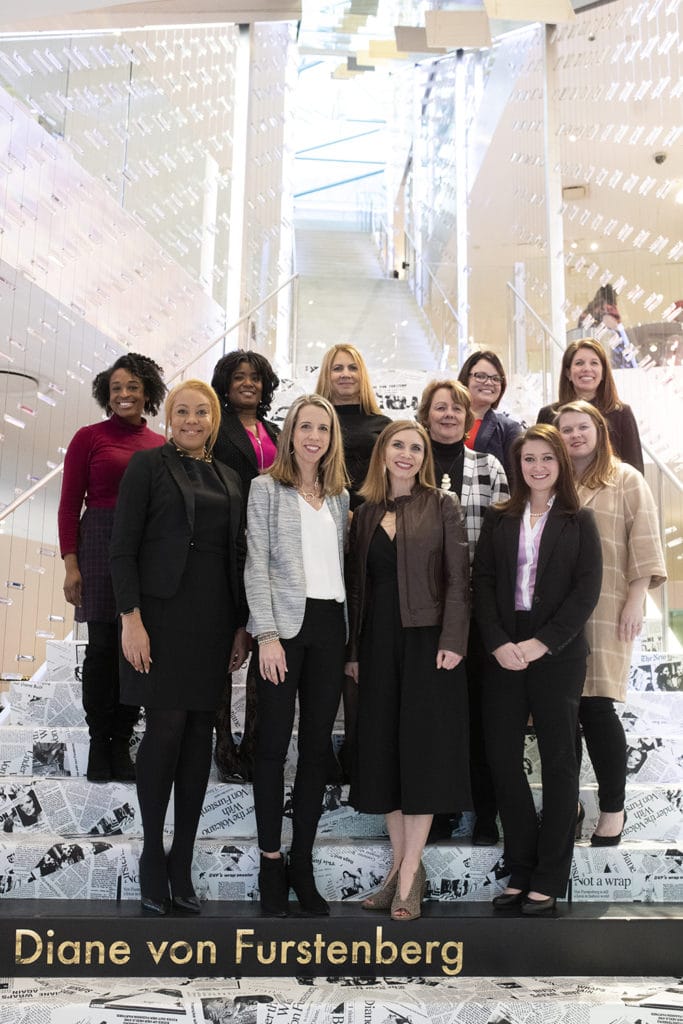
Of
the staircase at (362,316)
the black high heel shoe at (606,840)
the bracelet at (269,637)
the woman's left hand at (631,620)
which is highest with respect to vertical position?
the staircase at (362,316)

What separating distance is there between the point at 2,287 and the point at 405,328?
17.6ft

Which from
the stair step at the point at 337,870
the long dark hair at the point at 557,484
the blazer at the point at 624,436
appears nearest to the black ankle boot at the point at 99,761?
→ the stair step at the point at 337,870

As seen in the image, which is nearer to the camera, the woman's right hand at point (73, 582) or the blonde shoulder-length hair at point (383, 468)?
the blonde shoulder-length hair at point (383, 468)

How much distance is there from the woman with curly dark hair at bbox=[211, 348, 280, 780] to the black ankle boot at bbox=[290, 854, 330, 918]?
1.58 ft

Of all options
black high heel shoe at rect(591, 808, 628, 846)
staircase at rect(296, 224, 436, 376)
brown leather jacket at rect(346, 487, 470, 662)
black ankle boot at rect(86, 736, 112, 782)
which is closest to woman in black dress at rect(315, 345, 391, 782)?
brown leather jacket at rect(346, 487, 470, 662)

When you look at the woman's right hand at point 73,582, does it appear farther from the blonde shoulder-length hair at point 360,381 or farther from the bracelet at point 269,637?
the blonde shoulder-length hair at point 360,381

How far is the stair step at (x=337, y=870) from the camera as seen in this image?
9.04 feet

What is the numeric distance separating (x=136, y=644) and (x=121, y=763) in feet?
2.36

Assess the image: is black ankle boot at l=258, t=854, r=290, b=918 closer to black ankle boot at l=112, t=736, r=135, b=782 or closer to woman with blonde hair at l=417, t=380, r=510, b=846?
woman with blonde hair at l=417, t=380, r=510, b=846

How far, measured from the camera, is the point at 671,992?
2412mm

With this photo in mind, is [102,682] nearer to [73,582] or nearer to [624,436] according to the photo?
[73,582]

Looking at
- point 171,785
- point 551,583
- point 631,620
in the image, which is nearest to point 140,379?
point 171,785

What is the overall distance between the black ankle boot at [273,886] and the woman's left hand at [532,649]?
3.03ft

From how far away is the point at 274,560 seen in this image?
272cm
